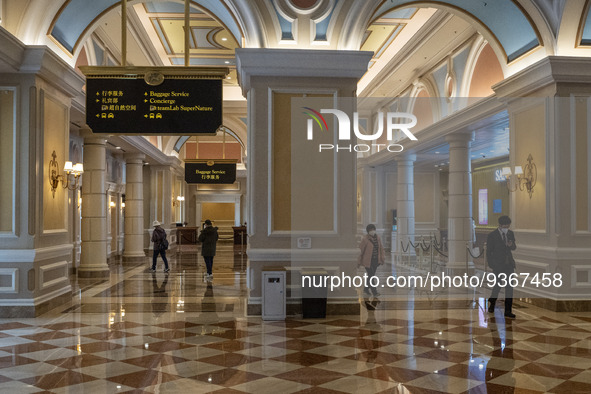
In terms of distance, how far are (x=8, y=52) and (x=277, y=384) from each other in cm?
548

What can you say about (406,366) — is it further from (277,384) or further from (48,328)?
(48,328)

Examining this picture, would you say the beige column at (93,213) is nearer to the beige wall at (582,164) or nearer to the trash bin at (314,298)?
the trash bin at (314,298)

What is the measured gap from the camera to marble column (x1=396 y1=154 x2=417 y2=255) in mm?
16062

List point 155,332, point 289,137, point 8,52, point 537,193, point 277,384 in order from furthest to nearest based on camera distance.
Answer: point 537,193 < point 289,137 < point 8,52 < point 155,332 < point 277,384

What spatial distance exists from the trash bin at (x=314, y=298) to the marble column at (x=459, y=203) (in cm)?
575

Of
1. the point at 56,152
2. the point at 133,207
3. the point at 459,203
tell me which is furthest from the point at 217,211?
the point at 56,152

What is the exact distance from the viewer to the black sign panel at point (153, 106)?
6641 millimetres

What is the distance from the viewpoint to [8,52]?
6938 mm

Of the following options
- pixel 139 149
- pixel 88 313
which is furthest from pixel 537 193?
pixel 139 149

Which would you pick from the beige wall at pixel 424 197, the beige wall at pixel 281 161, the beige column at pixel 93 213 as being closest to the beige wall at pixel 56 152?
the beige wall at pixel 281 161

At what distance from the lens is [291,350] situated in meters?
5.59

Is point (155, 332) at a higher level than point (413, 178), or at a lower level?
lower

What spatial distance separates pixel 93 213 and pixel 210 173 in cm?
531

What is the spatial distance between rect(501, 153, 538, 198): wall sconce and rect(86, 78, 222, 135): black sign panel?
4882 mm
